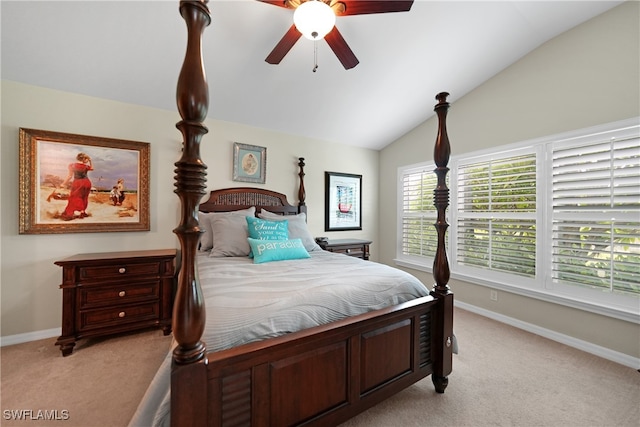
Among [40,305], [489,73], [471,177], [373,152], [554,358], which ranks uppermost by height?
[489,73]

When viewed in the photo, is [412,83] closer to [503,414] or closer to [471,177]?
[471,177]

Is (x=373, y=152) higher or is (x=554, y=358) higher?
(x=373, y=152)

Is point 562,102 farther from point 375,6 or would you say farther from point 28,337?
point 28,337

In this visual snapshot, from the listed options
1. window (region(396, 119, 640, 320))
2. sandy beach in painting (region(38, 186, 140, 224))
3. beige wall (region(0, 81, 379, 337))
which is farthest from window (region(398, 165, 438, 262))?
sandy beach in painting (region(38, 186, 140, 224))

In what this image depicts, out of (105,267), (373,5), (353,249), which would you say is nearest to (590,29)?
(373,5)

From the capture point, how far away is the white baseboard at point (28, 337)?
2291mm

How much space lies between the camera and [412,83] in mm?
3076

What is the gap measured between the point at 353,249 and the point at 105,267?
2824 mm

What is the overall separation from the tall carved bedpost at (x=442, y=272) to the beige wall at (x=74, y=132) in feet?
7.66

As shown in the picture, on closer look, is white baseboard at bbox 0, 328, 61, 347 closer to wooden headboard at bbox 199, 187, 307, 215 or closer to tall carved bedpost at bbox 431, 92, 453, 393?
wooden headboard at bbox 199, 187, 307, 215

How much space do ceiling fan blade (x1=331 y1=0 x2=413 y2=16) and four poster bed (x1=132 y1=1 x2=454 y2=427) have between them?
2.13 feet

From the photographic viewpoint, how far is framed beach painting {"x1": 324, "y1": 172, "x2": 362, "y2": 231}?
4051mm

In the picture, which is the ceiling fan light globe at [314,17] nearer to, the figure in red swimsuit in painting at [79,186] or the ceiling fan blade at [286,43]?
the ceiling fan blade at [286,43]

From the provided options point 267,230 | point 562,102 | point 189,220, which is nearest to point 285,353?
point 189,220
